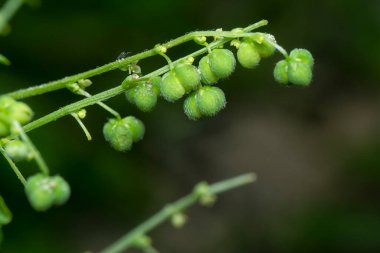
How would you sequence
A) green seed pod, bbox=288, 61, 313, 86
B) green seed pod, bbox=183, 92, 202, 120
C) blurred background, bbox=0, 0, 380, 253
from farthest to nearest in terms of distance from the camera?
blurred background, bbox=0, 0, 380, 253
green seed pod, bbox=183, 92, 202, 120
green seed pod, bbox=288, 61, 313, 86

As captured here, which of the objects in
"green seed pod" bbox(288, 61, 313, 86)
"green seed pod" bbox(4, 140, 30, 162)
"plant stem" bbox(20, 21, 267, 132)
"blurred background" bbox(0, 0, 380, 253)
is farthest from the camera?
"blurred background" bbox(0, 0, 380, 253)

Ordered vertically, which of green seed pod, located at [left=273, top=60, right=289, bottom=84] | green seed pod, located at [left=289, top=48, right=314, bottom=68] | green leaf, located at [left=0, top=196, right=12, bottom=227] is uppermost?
green seed pod, located at [left=289, top=48, right=314, bottom=68]

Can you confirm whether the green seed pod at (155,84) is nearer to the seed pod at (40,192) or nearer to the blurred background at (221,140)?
the seed pod at (40,192)

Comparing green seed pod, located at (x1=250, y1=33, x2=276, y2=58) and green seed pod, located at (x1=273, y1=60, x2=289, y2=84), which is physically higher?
green seed pod, located at (x1=250, y1=33, x2=276, y2=58)

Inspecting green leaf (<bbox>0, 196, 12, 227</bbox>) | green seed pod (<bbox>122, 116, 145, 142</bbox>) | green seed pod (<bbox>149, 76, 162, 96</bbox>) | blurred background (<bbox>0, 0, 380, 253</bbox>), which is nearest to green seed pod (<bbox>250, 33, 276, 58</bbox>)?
green seed pod (<bbox>149, 76, 162, 96</bbox>)

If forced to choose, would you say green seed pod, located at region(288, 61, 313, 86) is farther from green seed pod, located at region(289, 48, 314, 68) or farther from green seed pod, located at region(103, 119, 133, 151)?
green seed pod, located at region(103, 119, 133, 151)

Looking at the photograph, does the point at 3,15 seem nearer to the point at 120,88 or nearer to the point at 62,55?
the point at 120,88
